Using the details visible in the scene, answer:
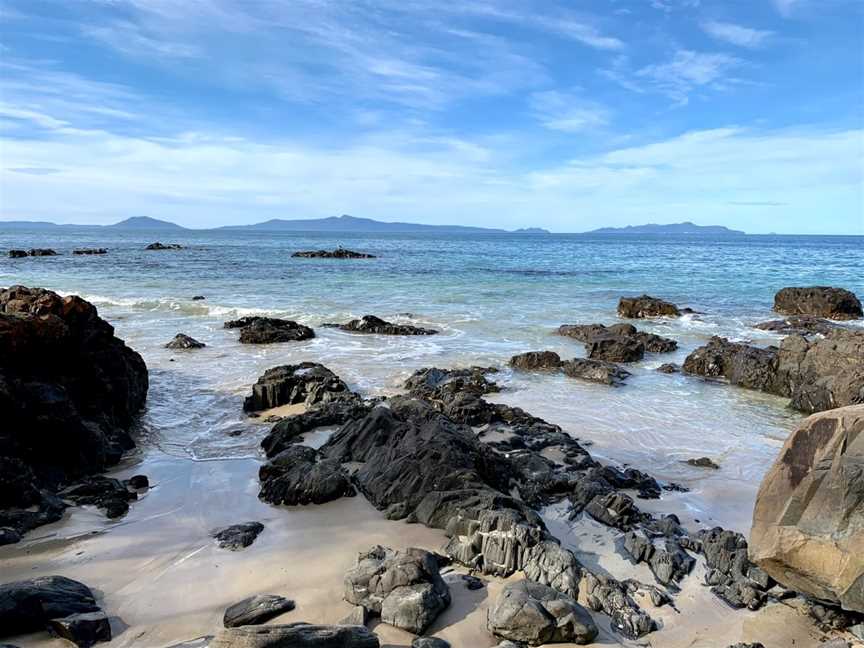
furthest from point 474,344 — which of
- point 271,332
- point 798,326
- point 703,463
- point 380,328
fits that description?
point 798,326

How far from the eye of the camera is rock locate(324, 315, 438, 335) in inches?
752

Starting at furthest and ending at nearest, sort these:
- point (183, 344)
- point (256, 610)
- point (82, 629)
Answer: point (183, 344) → point (256, 610) → point (82, 629)

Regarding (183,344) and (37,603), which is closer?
(37,603)

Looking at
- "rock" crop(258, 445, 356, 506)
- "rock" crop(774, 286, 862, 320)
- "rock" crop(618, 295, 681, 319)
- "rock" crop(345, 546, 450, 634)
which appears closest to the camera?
"rock" crop(345, 546, 450, 634)

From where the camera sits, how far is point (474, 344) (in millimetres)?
17547

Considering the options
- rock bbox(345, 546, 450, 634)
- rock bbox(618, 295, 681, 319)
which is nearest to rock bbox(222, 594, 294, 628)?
rock bbox(345, 546, 450, 634)

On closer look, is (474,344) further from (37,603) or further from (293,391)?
(37,603)

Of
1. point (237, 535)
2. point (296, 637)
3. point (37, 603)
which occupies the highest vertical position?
point (296, 637)

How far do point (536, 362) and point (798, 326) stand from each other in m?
12.4

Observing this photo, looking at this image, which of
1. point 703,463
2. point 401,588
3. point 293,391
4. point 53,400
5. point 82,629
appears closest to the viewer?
point 82,629

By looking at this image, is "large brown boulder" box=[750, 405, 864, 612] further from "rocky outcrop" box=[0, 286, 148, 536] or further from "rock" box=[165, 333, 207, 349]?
"rock" box=[165, 333, 207, 349]

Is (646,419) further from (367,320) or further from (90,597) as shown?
(367,320)

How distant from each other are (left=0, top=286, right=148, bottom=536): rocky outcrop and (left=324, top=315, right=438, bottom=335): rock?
9266mm

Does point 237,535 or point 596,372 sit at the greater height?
point 596,372
